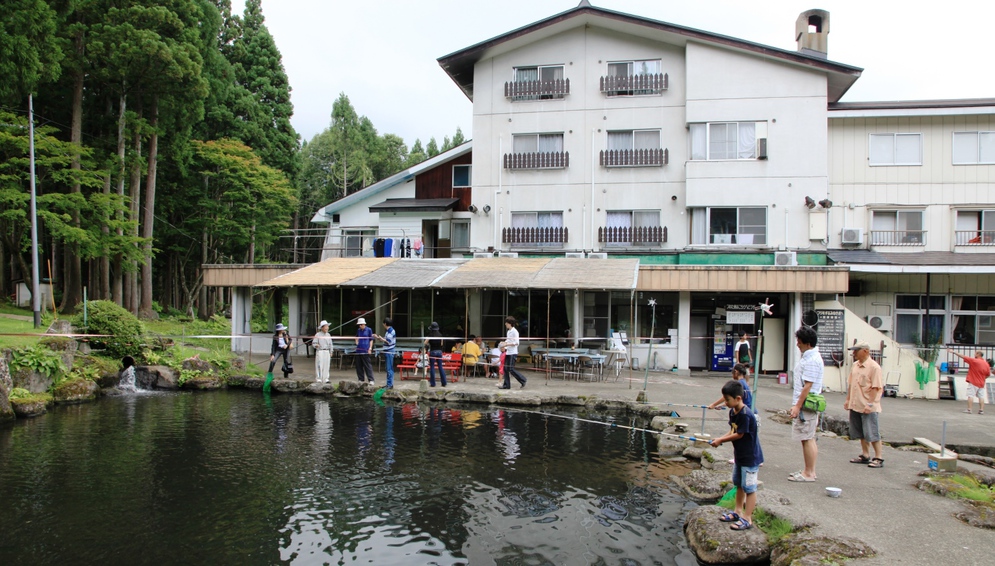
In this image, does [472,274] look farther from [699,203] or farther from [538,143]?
[699,203]

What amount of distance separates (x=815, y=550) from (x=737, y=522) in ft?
3.05

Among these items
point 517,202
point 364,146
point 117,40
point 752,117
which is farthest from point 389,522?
point 364,146

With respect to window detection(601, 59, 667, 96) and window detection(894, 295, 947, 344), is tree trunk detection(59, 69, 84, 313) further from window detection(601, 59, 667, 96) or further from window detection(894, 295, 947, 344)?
window detection(894, 295, 947, 344)

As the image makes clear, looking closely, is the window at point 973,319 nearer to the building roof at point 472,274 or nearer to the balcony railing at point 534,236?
the building roof at point 472,274

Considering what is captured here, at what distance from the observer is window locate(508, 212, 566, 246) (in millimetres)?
23047

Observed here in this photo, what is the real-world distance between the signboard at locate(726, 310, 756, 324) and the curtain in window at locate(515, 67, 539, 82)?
1165cm

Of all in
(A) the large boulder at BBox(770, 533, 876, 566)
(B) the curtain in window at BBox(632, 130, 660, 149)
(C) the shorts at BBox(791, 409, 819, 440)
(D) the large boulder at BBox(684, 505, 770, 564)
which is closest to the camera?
(A) the large boulder at BBox(770, 533, 876, 566)

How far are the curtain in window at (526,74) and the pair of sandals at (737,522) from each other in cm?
2008

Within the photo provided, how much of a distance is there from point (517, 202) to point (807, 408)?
16.9 m

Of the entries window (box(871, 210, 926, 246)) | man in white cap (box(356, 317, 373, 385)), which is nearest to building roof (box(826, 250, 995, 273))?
window (box(871, 210, 926, 246))

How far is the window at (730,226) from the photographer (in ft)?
70.2

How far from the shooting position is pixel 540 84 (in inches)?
918

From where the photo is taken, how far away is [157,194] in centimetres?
3525

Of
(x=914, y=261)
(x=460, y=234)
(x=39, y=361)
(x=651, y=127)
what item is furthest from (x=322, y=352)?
(x=914, y=261)
